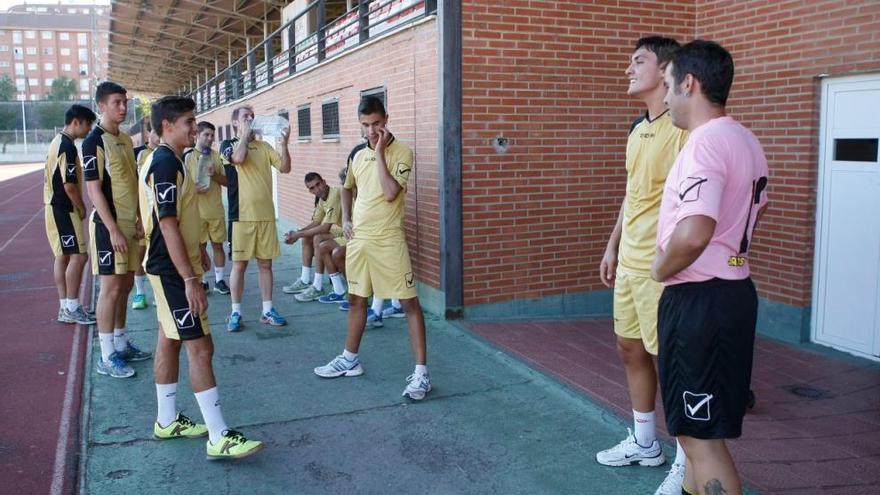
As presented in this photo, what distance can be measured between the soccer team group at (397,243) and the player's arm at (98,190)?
1 centimetres

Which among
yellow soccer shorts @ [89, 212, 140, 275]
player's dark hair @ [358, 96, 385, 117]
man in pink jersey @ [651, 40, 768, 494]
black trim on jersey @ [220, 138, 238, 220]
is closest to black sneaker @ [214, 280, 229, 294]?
black trim on jersey @ [220, 138, 238, 220]

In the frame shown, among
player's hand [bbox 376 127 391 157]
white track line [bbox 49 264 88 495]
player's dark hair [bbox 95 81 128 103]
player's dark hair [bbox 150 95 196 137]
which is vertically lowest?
white track line [bbox 49 264 88 495]

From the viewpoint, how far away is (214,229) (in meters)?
8.41

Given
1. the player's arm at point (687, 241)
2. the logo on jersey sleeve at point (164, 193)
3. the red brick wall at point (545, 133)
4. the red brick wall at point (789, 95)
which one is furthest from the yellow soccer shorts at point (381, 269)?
the red brick wall at point (789, 95)

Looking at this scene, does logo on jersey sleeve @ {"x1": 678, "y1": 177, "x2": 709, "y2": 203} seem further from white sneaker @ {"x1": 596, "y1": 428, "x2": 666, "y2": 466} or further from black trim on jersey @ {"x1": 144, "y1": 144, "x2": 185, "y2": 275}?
black trim on jersey @ {"x1": 144, "y1": 144, "x2": 185, "y2": 275}

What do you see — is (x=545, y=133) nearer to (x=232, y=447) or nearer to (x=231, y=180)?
(x=231, y=180)

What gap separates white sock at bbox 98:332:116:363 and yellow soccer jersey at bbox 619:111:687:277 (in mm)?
4049

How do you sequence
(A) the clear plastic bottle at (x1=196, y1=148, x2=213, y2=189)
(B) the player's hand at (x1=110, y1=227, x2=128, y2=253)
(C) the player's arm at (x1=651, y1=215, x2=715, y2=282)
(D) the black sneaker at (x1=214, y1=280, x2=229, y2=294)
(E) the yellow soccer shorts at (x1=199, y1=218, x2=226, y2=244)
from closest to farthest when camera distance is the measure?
(C) the player's arm at (x1=651, y1=215, x2=715, y2=282) → (B) the player's hand at (x1=110, y1=227, x2=128, y2=253) → (A) the clear plastic bottle at (x1=196, y1=148, x2=213, y2=189) → (E) the yellow soccer shorts at (x1=199, y1=218, x2=226, y2=244) → (D) the black sneaker at (x1=214, y1=280, x2=229, y2=294)

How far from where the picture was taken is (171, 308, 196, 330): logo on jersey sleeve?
406 cm

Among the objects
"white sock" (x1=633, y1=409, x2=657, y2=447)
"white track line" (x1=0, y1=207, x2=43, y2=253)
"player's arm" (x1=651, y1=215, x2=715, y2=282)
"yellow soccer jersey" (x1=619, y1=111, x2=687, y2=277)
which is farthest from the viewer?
"white track line" (x1=0, y1=207, x2=43, y2=253)

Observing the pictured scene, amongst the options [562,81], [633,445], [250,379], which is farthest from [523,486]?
[562,81]

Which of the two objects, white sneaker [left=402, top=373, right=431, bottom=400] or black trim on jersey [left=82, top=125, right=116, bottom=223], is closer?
white sneaker [left=402, top=373, right=431, bottom=400]

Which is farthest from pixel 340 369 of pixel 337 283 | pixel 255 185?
pixel 337 283

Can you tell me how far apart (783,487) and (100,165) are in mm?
5167
